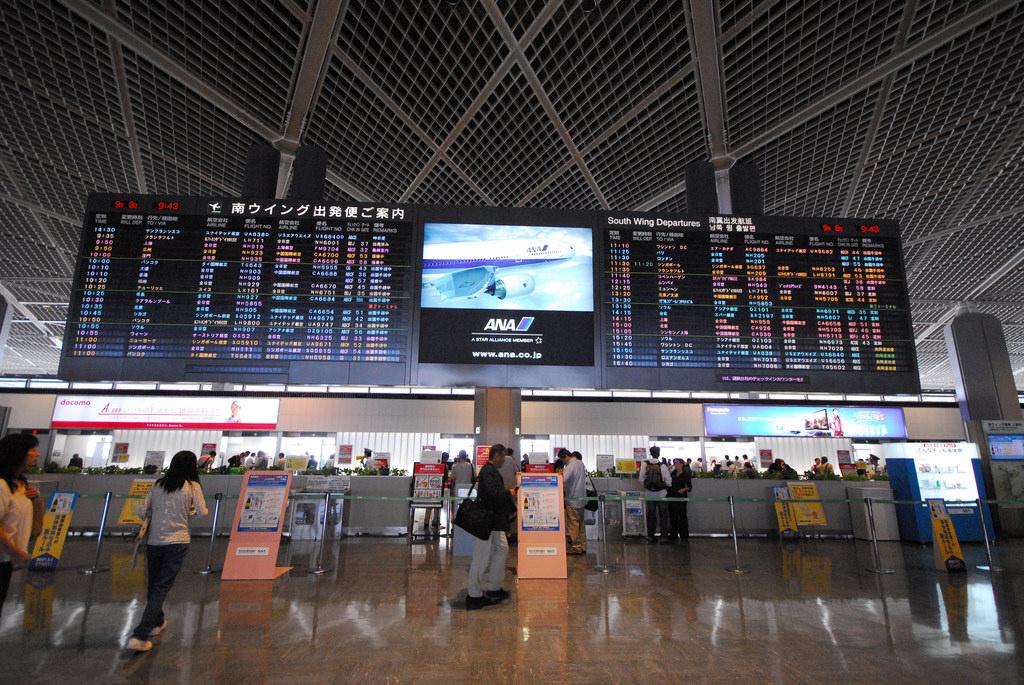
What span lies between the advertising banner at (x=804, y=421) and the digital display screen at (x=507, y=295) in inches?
495

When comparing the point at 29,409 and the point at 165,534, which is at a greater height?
the point at 29,409

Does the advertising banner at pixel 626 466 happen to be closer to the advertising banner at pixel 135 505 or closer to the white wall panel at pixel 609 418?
the white wall panel at pixel 609 418

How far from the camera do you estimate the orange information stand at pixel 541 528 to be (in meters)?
6.54

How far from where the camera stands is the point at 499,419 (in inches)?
392

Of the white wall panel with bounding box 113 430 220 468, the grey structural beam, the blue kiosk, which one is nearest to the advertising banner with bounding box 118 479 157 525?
the white wall panel with bounding box 113 430 220 468

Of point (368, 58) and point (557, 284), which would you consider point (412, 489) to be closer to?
point (557, 284)

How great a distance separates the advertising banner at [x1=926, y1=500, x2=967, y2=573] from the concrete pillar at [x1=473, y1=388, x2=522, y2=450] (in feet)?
21.4

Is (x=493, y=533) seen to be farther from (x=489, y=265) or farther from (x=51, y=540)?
(x=51, y=540)

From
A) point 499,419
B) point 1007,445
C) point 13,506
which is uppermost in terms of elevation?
point 499,419

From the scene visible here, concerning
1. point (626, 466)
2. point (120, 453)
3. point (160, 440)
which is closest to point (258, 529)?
point (626, 466)

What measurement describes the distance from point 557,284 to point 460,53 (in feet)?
13.3

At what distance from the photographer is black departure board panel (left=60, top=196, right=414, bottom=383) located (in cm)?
737

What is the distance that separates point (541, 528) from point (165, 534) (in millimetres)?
4159

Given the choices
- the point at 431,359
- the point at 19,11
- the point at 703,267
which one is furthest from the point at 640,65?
the point at 19,11
